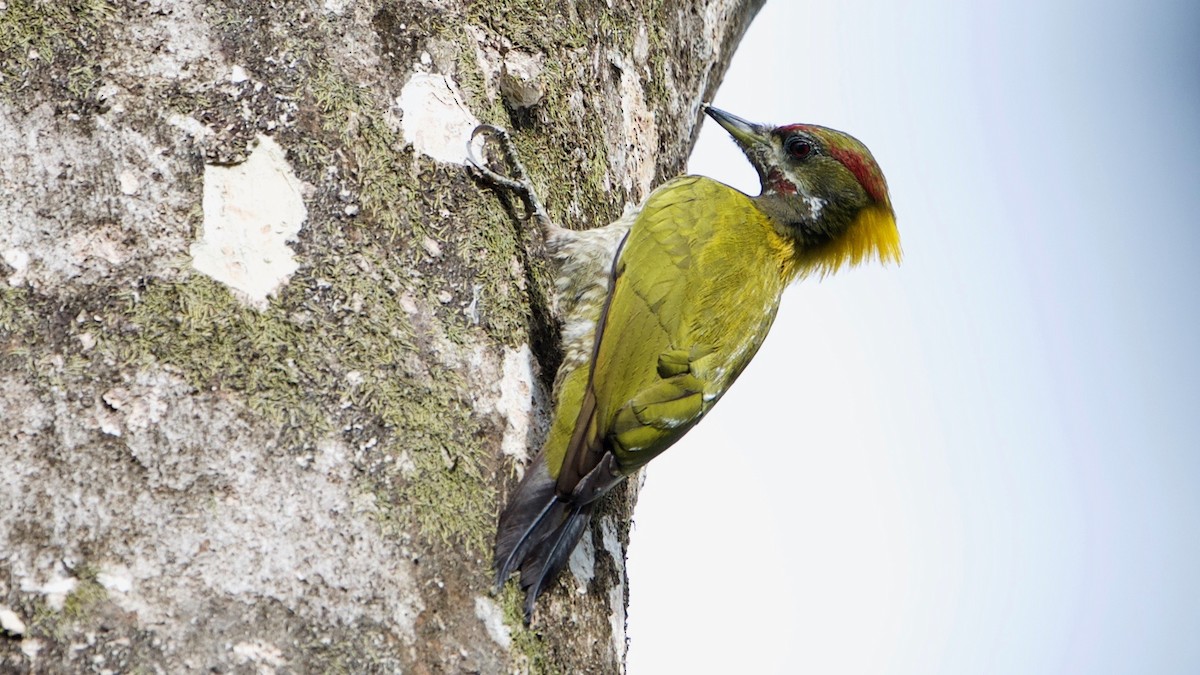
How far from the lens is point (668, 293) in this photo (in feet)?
11.5

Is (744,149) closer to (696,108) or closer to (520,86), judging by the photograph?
(696,108)

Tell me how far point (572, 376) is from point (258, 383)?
1069 mm

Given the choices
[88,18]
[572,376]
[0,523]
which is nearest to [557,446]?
[572,376]

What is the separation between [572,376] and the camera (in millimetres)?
3092

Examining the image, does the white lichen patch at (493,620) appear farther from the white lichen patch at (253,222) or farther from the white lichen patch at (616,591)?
the white lichen patch at (253,222)

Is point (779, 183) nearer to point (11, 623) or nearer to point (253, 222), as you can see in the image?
point (253, 222)

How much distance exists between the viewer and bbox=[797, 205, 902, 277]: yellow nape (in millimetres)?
4430

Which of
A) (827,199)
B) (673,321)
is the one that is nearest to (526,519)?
(673,321)

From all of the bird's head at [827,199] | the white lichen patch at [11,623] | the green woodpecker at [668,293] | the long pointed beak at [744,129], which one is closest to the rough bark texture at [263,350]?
the white lichen patch at [11,623]

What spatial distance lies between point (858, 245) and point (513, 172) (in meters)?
2.04

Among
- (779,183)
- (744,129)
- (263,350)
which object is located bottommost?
(263,350)

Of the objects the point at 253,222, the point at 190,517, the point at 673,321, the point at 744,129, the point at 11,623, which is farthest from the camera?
the point at 744,129

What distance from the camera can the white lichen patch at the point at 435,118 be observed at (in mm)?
2727

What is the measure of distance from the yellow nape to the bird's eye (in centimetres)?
34
